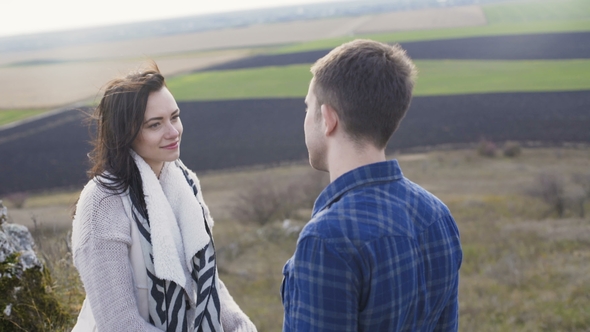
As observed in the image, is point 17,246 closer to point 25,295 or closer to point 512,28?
point 25,295

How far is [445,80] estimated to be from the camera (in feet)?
134

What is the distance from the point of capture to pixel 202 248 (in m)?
2.55

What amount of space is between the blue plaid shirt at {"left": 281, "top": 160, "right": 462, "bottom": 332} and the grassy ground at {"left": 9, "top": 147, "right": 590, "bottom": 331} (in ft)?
7.05

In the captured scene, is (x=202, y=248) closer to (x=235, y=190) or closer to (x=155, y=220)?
(x=155, y=220)

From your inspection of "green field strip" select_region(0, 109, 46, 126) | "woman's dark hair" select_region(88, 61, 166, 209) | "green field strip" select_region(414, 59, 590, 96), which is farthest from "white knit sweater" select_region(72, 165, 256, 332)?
"green field strip" select_region(0, 109, 46, 126)

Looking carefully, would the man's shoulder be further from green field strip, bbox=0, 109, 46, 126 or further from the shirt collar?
green field strip, bbox=0, 109, 46, 126

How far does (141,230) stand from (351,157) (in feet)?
3.76

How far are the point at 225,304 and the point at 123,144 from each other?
39.2 inches

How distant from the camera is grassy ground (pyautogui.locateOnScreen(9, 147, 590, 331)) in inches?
313

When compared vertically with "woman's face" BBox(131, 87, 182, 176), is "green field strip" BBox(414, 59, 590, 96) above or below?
below

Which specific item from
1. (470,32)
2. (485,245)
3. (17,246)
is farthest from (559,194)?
(470,32)

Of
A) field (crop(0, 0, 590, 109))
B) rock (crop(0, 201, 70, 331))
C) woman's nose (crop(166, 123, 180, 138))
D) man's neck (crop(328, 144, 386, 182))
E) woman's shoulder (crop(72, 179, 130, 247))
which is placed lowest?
field (crop(0, 0, 590, 109))

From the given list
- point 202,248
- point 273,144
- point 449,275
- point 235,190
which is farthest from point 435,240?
point 273,144

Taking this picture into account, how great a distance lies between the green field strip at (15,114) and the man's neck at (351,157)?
4137 centimetres
